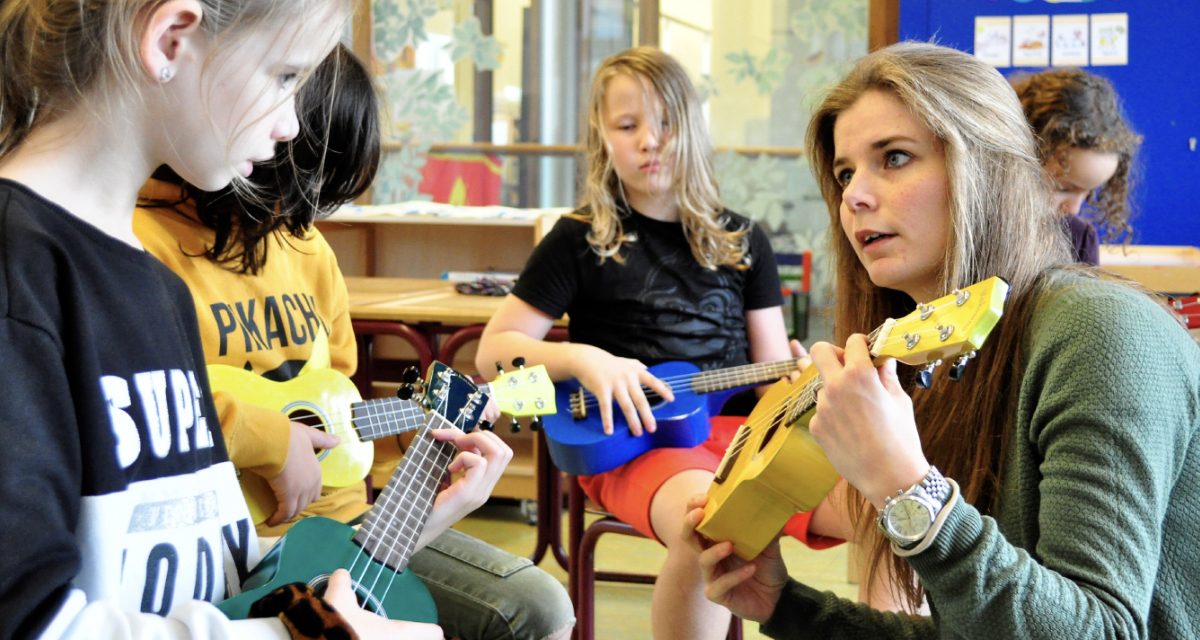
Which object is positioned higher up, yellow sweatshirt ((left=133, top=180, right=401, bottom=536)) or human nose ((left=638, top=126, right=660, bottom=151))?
human nose ((left=638, top=126, right=660, bottom=151))

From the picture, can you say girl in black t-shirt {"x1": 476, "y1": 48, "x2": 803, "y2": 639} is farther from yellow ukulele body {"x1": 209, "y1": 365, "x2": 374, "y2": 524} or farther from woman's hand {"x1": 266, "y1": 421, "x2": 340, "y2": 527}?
woman's hand {"x1": 266, "y1": 421, "x2": 340, "y2": 527}

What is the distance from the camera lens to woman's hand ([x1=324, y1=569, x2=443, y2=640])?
793 millimetres

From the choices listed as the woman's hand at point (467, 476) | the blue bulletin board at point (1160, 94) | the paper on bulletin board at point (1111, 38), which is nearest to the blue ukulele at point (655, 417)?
the woman's hand at point (467, 476)

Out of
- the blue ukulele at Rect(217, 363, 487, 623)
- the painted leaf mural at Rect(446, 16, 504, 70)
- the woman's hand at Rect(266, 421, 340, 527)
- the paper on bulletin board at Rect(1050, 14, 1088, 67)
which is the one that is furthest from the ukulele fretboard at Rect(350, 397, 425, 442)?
the painted leaf mural at Rect(446, 16, 504, 70)

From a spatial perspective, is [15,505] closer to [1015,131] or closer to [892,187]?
[892,187]

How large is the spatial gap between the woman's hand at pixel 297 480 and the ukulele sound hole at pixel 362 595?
0.79 feet

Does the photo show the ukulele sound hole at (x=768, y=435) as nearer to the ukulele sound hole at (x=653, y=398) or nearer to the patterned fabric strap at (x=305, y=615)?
the patterned fabric strap at (x=305, y=615)

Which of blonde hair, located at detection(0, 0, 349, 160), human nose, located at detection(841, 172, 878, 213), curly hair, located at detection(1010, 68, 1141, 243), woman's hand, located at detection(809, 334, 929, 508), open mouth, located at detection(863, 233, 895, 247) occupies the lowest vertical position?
woman's hand, located at detection(809, 334, 929, 508)

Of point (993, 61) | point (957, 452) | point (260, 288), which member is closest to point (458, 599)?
point (260, 288)

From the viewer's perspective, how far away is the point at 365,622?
31.6 inches

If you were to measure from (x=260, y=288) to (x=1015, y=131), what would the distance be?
0.99m

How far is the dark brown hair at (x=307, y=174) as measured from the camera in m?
1.27

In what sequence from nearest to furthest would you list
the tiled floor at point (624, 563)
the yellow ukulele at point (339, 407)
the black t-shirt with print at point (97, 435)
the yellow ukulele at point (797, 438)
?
the black t-shirt with print at point (97, 435), the yellow ukulele at point (797, 438), the yellow ukulele at point (339, 407), the tiled floor at point (624, 563)

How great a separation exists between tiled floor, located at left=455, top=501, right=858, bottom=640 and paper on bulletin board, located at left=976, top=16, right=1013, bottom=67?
1.62 metres
